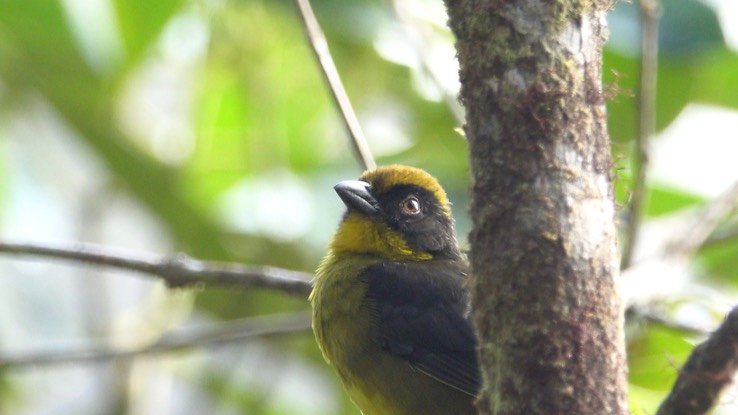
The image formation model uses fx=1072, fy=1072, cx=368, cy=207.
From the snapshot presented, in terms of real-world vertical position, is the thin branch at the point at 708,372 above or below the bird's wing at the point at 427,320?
above

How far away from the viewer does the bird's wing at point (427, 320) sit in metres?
3.24

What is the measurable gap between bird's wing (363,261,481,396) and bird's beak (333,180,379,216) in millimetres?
292

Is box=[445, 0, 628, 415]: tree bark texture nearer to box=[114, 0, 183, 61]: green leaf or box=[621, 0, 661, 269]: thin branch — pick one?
box=[621, 0, 661, 269]: thin branch

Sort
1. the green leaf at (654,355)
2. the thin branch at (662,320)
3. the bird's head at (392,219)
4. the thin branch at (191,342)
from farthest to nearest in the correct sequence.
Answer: the green leaf at (654,355)
the bird's head at (392,219)
the thin branch at (191,342)
the thin branch at (662,320)

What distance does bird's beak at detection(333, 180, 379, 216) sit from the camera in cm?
386

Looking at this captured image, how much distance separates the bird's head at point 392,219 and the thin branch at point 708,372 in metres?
2.19

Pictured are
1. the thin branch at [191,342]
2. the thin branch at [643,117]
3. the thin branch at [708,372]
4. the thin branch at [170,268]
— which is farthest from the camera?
the thin branch at [191,342]

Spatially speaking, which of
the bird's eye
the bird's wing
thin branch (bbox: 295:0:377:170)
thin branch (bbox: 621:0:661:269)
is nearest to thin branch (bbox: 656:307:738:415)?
the bird's wing

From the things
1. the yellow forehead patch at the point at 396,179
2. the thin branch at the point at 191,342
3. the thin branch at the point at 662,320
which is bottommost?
the thin branch at the point at 191,342

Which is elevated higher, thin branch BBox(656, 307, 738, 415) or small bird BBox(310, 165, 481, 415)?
thin branch BBox(656, 307, 738, 415)

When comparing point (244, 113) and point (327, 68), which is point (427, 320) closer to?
point (327, 68)

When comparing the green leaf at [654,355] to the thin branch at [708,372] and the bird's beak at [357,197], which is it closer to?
the bird's beak at [357,197]

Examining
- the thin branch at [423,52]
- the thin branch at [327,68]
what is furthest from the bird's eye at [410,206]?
the thin branch at [327,68]

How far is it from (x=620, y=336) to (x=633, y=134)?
8.85 feet
